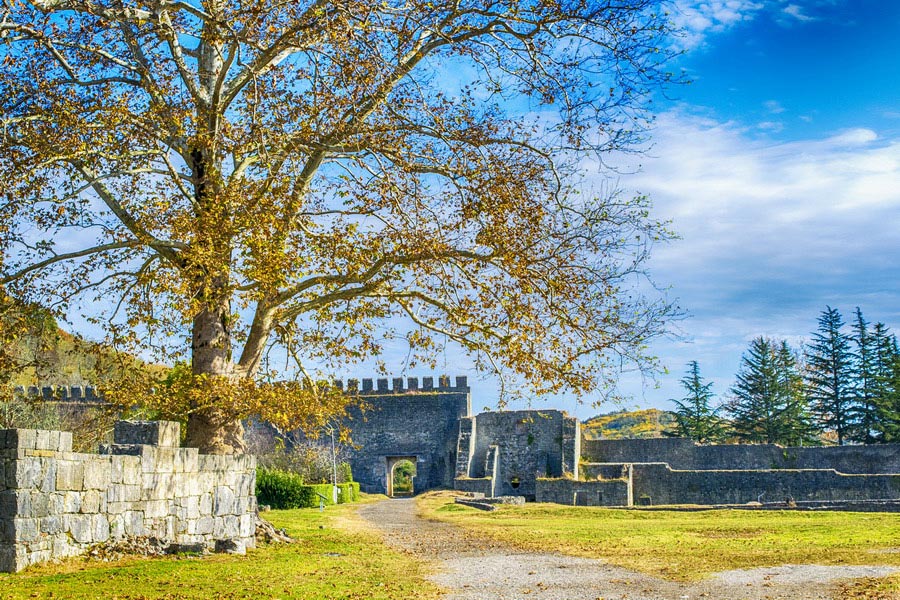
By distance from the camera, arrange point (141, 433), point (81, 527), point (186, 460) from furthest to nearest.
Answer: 1. point (186, 460)
2. point (141, 433)
3. point (81, 527)

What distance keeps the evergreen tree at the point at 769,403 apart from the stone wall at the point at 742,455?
10594 mm

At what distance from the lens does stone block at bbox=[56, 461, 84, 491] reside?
1070 cm

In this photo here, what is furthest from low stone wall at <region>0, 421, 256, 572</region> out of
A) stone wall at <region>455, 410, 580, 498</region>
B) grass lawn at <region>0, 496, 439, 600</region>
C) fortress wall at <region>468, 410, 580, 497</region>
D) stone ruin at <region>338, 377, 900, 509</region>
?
fortress wall at <region>468, 410, 580, 497</region>

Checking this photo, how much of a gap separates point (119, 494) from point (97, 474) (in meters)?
0.55

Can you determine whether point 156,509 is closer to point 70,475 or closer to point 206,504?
point 206,504

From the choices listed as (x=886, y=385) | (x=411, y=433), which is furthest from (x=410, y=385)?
(x=886, y=385)

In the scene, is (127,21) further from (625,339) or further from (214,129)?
(625,339)

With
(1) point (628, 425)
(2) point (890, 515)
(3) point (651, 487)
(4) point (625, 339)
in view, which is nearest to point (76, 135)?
(4) point (625, 339)

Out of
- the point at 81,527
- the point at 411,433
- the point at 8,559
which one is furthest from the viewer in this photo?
the point at 411,433

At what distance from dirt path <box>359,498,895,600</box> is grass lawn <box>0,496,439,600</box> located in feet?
1.86

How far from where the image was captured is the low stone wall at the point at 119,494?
10094 mm

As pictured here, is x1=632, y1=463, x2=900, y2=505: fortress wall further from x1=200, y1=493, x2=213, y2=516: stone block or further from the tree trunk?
x1=200, y1=493, x2=213, y2=516: stone block

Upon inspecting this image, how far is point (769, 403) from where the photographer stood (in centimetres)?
4475

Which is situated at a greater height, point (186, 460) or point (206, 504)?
point (186, 460)
